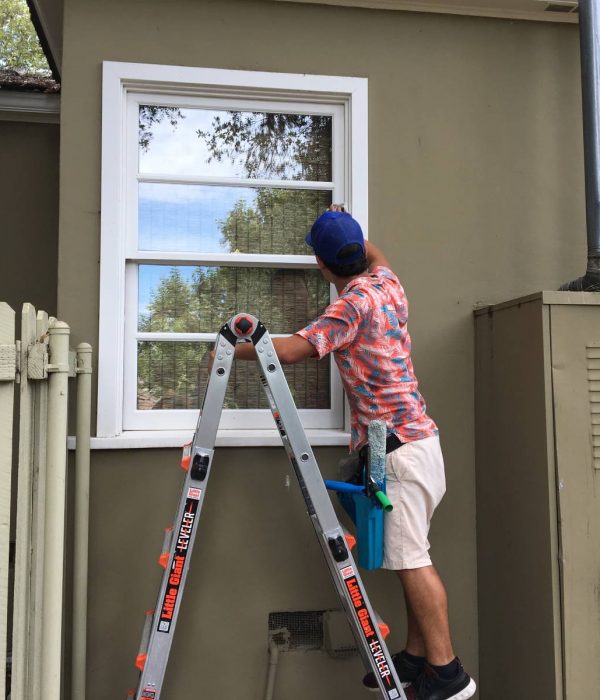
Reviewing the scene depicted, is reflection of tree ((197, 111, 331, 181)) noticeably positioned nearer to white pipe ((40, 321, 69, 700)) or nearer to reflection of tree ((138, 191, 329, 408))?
reflection of tree ((138, 191, 329, 408))

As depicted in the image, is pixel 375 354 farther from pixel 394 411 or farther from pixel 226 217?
pixel 226 217

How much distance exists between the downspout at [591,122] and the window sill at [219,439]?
1200 mm

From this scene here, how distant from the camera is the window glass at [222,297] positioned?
2748mm

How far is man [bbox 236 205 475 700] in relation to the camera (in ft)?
7.29

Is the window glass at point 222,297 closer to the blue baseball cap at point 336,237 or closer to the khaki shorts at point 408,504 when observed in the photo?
the blue baseball cap at point 336,237

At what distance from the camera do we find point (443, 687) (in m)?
2.21

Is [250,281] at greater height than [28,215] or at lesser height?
lesser

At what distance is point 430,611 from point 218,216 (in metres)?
1.81

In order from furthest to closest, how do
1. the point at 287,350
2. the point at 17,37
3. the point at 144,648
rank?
the point at 17,37, the point at 287,350, the point at 144,648

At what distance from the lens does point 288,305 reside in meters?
2.84

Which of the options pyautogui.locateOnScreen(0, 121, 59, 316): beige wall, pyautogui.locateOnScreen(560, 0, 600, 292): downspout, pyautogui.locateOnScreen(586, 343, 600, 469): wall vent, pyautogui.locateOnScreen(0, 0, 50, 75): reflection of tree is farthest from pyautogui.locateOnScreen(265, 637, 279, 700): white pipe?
pyautogui.locateOnScreen(0, 0, 50, 75): reflection of tree

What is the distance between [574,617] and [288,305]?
1.65 meters

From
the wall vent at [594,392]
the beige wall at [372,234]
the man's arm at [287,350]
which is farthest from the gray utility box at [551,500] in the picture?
the man's arm at [287,350]

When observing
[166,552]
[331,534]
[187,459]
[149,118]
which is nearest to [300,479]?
[331,534]
